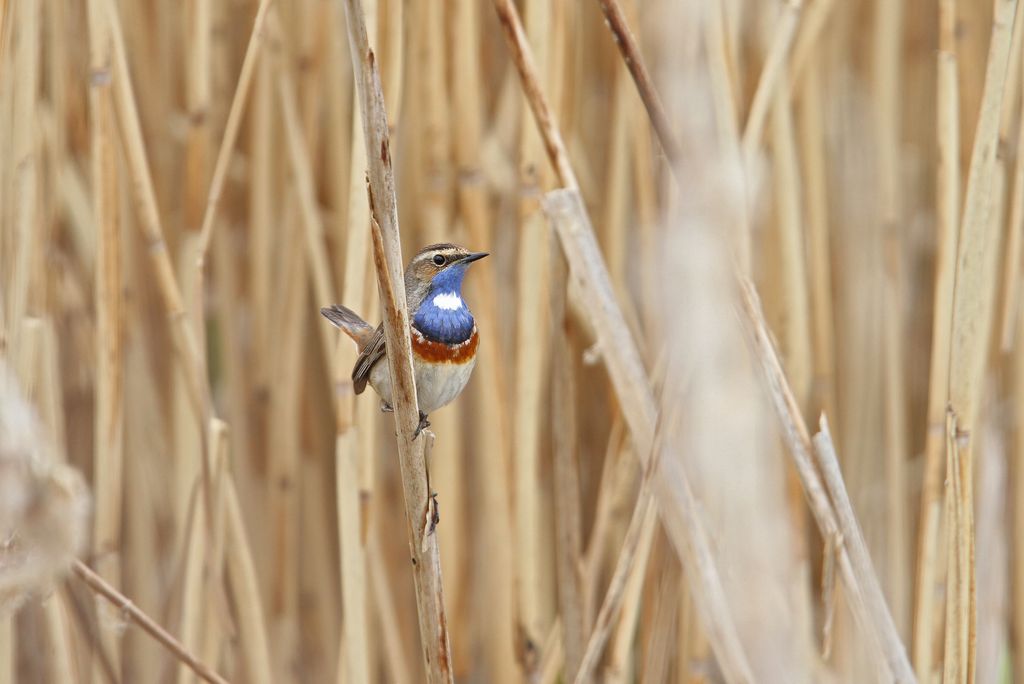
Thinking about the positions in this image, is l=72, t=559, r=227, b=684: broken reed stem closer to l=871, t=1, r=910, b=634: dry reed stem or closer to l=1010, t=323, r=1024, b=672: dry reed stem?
l=871, t=1, r=910, b=634: dry reed stem

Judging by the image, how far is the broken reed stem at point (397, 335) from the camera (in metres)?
1.00

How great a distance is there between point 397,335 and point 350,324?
0.63 meters

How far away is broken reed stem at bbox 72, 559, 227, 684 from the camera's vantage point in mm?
1218

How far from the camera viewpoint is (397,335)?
1085 millimetres

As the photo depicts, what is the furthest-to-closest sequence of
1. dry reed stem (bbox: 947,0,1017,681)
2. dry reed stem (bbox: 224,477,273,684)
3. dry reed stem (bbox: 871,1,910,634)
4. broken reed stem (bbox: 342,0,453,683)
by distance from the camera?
dry reed stem (bbox: 871,1,910,634) < dry reed stem (bbox: 224,477,273,684) < dry reed stem (bbox: 947,0,1017,681) < broken reed stem (bbox: 342,0,453,683)

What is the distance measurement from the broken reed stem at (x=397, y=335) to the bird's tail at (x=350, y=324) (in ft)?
1.57

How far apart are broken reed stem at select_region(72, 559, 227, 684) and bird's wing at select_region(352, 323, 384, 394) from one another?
462mm

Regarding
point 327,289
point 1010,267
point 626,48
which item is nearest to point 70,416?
point 327,289

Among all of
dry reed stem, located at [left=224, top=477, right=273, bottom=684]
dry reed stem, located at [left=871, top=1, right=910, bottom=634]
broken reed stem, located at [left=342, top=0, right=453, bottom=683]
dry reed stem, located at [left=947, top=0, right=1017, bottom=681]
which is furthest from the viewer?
dry reed stem, located at [left=871, top=1, right=910, bottom=634]

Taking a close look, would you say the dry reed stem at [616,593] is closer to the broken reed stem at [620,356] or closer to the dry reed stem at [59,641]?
the broken reed stem at [620,356]

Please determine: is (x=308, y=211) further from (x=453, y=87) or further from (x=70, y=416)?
(x=70, y=416)

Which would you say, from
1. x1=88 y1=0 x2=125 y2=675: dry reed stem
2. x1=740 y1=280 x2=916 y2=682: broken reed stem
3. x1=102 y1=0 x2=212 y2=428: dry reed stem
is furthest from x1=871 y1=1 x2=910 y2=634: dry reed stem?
x1=88 y1=0 x2=125 y2=675: dry reed stem

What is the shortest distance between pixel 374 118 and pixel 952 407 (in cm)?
84

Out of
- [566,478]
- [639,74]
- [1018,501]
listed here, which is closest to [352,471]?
[566,478]
